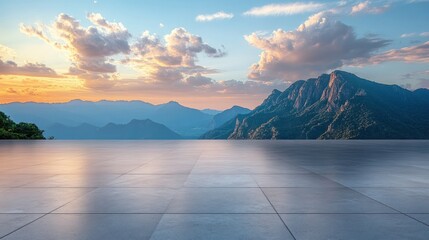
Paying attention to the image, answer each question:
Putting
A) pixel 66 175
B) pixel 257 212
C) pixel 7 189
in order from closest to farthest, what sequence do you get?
pixel 257 212 → pixel 7 189 → pixel 66 175

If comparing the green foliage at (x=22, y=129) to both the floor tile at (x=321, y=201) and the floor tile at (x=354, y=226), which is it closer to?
the floor tile at (x=321, y=201)

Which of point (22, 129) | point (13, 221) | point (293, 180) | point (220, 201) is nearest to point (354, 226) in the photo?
point (220, 201)

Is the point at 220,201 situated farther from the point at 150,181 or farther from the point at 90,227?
the point at 150,181

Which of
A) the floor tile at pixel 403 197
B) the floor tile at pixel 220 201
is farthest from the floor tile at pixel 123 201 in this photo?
the floor tile at pixel 403 197

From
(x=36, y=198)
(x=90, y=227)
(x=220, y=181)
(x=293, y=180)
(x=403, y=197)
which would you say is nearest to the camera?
(x=90, y=227)

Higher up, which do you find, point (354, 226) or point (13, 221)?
point (13, 221)

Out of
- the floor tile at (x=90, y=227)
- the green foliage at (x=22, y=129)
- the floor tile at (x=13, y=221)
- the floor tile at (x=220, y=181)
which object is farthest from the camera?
the green foliage at (x=22, y=129)

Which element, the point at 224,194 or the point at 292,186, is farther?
the point at 292,186

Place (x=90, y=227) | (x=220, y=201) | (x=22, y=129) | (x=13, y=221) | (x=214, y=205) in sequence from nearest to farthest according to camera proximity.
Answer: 1. (x=90, y=227)
2. (x=13, y=221)
3. (x=214, y=205)
4. (x=220, y=201)
5. (x=22, y=129)

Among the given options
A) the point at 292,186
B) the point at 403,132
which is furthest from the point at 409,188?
the point at 403,132

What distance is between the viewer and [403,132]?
17738 cm

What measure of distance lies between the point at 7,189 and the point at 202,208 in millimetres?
5701

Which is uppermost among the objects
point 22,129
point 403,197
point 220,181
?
point 22,129

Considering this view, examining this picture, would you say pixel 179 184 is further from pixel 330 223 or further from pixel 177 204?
pixel 330 223
